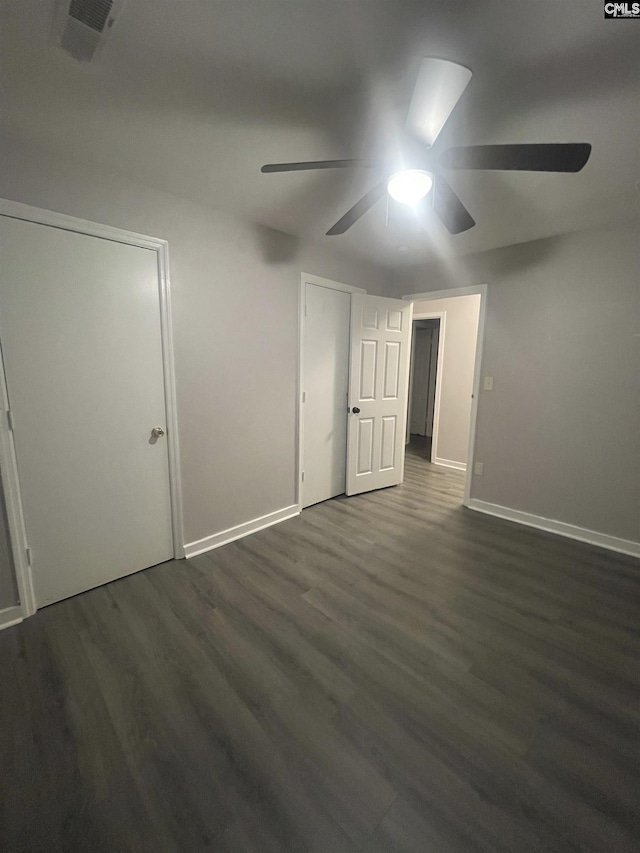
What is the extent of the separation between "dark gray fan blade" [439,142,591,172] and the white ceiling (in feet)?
0.82

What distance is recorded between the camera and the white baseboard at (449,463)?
14.8ft

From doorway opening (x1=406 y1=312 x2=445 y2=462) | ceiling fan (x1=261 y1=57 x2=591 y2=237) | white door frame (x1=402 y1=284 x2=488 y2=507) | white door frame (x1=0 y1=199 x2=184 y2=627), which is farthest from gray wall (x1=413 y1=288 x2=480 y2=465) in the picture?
white door frame (x1=0 y1=199 x2=184 y2=627)

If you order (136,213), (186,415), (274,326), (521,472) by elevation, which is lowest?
(521,472)

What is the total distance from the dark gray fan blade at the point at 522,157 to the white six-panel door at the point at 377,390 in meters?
1.94

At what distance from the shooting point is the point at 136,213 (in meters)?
1.96

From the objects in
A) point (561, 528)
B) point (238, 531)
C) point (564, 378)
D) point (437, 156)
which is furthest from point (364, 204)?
point (561, 528)

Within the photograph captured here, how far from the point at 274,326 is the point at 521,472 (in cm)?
251

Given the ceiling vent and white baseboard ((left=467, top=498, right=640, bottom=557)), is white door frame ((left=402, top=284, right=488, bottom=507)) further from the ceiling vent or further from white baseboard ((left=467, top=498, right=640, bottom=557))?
the ceiling vent

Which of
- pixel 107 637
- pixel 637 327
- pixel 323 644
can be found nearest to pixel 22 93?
pixel 107 637

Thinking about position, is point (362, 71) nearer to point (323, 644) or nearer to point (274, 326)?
point (274, 326)

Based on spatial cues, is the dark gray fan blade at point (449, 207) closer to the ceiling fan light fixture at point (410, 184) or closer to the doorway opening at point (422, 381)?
the ceiling fan light fixture at point (410, 184)

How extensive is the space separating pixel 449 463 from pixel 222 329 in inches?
140

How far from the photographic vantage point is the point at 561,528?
2.83 m

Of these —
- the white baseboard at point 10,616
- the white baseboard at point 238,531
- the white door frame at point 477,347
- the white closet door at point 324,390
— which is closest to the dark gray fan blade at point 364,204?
the white closet door at point 324,390
